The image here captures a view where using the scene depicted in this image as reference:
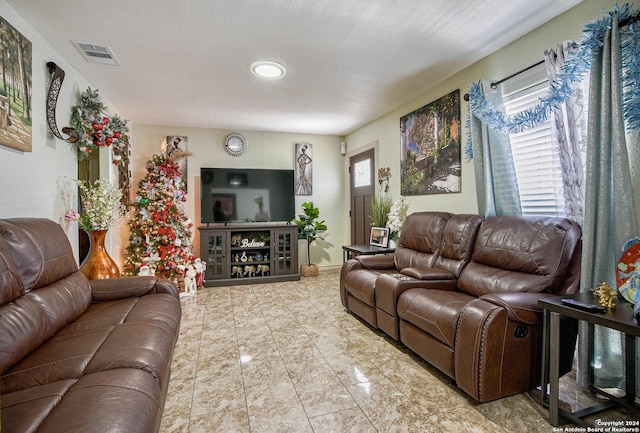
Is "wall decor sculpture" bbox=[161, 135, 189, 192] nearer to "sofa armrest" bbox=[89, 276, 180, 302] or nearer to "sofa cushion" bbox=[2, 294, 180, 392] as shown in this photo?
"sofa armrest" bbox=[89, 276, 180, 302]

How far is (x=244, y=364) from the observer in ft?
7.62

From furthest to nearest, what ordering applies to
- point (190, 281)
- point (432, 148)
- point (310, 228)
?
1. point (310, 228)
2. point (190, 281)
3. point (432, 148)

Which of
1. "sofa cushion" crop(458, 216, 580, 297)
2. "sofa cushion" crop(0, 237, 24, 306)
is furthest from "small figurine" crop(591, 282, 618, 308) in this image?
"sofa cushion" crop(0, 237, 24, 306)

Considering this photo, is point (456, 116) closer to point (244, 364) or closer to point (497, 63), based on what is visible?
point (497, 63)

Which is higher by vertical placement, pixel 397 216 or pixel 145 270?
pixel 397 216

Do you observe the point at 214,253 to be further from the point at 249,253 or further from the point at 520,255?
the point at 520,255

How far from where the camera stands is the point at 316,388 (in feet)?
6.55

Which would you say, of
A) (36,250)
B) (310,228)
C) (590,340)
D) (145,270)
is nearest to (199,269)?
(145,270)

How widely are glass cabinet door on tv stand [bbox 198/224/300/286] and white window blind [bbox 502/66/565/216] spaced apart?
3.33 m

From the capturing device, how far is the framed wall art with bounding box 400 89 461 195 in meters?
3.21

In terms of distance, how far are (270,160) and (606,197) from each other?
4.58 m

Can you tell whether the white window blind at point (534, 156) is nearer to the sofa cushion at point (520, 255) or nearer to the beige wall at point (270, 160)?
the sofa cushion at point (520, 255)

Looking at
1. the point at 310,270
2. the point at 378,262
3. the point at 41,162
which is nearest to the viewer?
the point at 41,162

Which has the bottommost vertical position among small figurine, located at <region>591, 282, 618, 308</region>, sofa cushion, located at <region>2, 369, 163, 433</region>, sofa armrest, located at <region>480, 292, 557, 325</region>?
sofa cushion, located at <region>2, 369, 163, 433</region>
